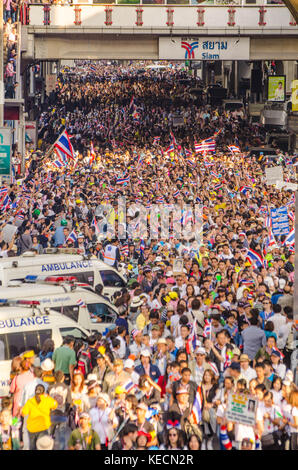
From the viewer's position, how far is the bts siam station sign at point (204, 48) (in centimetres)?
4262

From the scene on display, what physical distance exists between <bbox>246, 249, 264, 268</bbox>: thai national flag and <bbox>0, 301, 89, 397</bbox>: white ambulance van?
5507 millimetres

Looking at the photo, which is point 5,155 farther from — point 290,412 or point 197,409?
point 290,412

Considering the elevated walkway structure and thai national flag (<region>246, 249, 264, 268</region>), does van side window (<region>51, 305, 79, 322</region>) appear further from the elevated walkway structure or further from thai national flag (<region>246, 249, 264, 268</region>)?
the elevated walkway structure

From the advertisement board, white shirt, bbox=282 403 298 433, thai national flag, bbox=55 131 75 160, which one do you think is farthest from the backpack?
the advertisement board

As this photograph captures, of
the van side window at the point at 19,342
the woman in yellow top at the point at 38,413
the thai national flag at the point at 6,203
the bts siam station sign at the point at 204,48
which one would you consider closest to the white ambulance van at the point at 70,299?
the van side window at the point at 19,342

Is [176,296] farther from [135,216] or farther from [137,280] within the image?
[135,216]

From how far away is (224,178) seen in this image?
31.3 meters

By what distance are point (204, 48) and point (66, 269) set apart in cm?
2716

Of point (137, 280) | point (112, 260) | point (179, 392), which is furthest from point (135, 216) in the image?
point (179, 392)

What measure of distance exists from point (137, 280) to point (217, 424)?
769cm

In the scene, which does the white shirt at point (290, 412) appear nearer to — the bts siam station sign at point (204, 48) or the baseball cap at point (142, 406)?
the baseball cap at point (142, 406)

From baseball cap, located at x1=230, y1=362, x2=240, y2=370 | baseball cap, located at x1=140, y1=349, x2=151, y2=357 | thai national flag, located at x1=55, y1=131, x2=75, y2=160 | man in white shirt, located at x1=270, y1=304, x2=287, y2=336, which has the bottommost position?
man in white shirt, located at x1=270, y1=304, x2=287, y2=336

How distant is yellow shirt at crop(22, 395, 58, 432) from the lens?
407 inches

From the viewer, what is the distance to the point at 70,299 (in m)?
14.9
